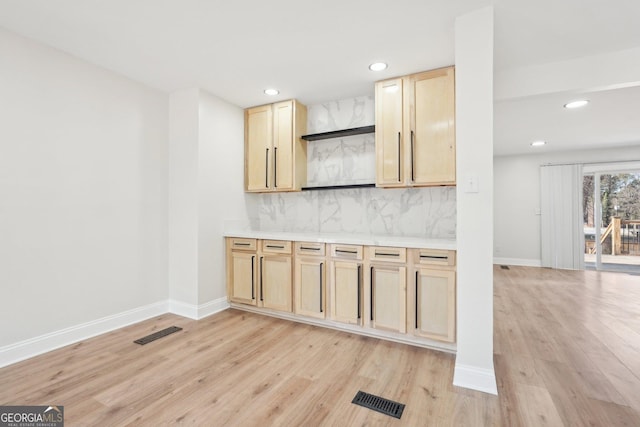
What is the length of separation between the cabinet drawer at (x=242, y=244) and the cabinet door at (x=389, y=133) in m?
1.56

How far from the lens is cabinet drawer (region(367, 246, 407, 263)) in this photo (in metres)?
2.58

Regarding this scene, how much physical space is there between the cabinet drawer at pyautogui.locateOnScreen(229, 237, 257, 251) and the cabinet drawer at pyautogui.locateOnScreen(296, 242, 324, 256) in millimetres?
583

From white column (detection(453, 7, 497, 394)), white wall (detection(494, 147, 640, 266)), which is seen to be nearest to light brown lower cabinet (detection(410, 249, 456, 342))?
white column (detection(453, 7, 497, 394))

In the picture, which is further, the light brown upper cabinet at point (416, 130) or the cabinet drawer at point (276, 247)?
the cabinet drawer at point (276, 247)

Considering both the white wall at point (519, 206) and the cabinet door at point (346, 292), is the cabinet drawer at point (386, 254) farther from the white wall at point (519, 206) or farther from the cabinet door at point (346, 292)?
the white wall at point (519, 206)

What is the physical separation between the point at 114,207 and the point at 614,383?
14.2 ft

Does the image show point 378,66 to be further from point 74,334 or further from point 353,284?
point 74,334

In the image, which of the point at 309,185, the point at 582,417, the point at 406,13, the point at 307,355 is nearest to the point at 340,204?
the point at 309,185

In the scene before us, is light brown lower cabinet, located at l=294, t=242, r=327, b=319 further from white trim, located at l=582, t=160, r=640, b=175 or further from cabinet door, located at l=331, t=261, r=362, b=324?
white trim, located at l=582, t=160, r=640, b=175

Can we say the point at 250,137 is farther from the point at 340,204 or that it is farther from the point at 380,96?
the point at 380,96

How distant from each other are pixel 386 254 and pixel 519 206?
559 centimetres

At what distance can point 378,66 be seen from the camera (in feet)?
8.99

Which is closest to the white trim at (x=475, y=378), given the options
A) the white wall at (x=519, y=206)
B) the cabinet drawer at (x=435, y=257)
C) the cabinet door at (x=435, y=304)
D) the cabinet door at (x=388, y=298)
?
the cabinet door at (x=435, y=304)

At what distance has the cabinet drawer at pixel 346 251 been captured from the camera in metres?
2.79
